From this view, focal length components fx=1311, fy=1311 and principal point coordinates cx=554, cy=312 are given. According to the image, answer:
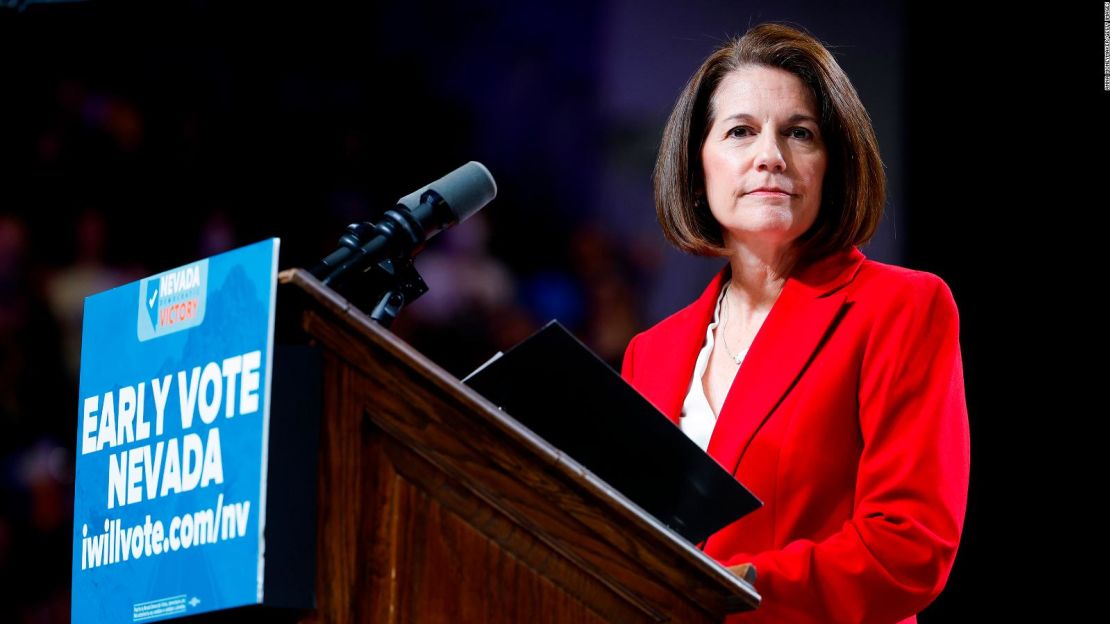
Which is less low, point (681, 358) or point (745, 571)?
point (681, 358)

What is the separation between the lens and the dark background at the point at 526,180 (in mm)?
3656

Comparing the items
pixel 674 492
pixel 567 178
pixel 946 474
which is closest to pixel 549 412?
pixel 674 492

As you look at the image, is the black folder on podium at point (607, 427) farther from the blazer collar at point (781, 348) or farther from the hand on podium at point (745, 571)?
the blazer collar at point (781, 348)

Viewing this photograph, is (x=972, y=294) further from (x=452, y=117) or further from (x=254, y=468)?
(x=254, y=468)

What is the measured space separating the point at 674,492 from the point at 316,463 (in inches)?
18.4

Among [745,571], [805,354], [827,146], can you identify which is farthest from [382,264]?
[827,146]

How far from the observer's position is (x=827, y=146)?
196cm

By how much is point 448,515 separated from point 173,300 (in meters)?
0.34

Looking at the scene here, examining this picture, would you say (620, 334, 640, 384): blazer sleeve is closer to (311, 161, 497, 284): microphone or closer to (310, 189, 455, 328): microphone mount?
(311, 161, 497, 284): microphone

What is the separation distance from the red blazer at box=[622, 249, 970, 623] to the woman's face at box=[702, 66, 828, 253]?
0.30 feet

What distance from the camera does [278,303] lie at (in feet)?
3.89

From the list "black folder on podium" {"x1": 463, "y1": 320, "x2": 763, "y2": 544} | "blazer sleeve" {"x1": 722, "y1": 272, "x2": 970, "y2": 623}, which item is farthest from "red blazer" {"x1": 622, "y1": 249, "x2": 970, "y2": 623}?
"black folder on podium" {"x1": 463, "y1": 320, "x2": 763, "y2": 544}

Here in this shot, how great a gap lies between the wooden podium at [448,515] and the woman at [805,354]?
29 cm

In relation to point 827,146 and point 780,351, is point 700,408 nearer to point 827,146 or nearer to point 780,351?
point 780,351
